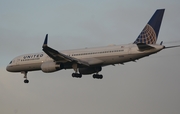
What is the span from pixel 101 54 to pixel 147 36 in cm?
591

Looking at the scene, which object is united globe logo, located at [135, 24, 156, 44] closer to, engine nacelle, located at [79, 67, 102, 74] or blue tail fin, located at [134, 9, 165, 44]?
blue tail fin, located at [134, 9, 165, 44]

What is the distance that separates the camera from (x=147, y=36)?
6128 cm

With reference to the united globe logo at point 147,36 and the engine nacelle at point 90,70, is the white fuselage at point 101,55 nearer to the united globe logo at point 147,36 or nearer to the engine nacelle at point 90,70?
the united globe logo at point 147,36

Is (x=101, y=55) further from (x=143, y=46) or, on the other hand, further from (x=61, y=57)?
(x=143, y=46)

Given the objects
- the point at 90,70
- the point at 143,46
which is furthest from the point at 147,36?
the point at 90,70

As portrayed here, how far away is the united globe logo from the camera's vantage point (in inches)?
2393

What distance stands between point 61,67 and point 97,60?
4.48 meters

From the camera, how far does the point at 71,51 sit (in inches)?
2537

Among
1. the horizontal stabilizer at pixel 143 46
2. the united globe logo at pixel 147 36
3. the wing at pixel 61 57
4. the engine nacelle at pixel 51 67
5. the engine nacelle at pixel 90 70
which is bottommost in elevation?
the engine nacelle at pixel 90 70

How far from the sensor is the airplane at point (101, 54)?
58188mm

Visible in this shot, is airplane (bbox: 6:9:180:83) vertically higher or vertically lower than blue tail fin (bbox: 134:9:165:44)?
lower

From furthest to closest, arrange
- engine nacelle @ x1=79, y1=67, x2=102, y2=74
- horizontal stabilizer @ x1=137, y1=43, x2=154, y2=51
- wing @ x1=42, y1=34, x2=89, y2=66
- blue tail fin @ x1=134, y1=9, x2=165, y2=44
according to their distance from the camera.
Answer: engine nacelle @ x1=79, y1=67, x2=102, y2=74
blue tail fin @ x1=134, y1=9, x2=165, y2=44
wing @ x1=42, y1=34, x2=89, y2=66
horizontal stabilizer @ x1=137, y1=43, x2=154, y2=51

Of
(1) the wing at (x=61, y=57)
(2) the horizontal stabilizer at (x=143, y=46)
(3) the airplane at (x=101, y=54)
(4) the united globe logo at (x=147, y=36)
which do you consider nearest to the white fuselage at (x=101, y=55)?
(3) the airplane at (x=101, y=54)

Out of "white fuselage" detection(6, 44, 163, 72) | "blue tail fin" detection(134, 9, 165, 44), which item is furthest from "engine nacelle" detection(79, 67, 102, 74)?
"blue tail fin" detection(134, 9, 165, 44)
